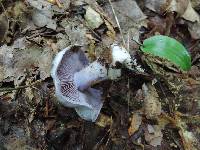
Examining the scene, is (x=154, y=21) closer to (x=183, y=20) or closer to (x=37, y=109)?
(x=183, y=20)

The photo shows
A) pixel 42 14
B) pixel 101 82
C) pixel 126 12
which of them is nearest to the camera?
pixel 101 82

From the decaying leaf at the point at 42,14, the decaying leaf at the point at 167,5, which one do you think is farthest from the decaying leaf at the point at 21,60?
the decaying leaf at the point at 167,5

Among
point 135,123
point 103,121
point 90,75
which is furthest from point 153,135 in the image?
point 90,75

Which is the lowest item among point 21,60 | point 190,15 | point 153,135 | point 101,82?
point 153,135

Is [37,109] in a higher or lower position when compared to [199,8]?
Answer: lower

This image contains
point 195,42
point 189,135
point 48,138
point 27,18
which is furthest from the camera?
point 195,42

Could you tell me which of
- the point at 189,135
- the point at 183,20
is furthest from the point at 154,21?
the point at 189,135

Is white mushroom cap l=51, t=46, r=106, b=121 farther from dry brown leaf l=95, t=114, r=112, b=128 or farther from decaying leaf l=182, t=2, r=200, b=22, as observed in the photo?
decaying leaf l=182, t=2, r=200, b=22

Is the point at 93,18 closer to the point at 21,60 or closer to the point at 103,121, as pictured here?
the point at 21,60
